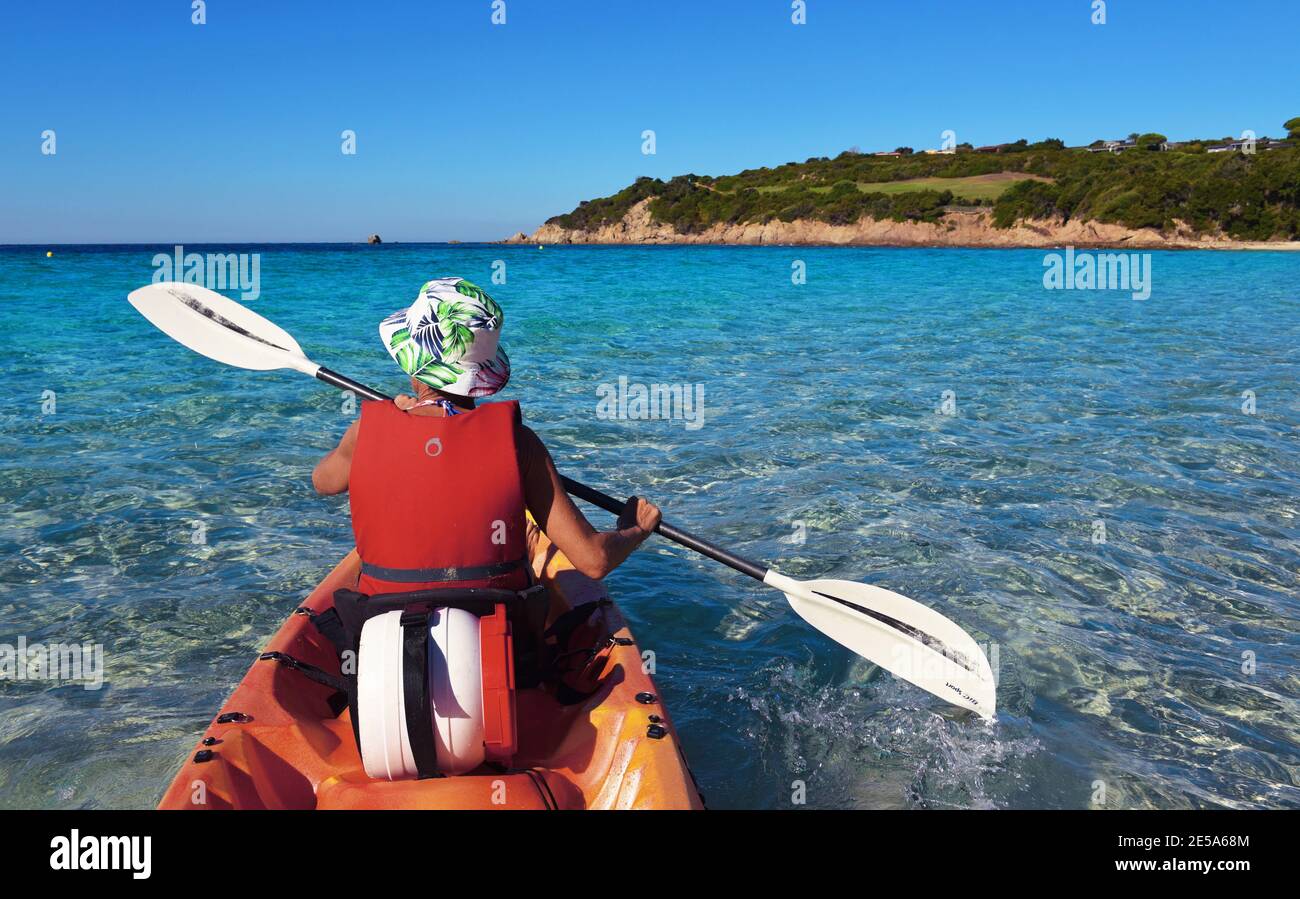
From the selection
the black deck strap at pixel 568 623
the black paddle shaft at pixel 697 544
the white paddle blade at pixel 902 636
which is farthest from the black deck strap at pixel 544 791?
the white paddle blade at pixel 902 636

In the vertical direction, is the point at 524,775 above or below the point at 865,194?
below

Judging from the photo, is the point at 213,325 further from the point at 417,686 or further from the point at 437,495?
the point at 417,686

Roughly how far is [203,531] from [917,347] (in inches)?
559

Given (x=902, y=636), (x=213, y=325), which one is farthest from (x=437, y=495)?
(x=213, y=325)

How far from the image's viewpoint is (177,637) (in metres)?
5.50

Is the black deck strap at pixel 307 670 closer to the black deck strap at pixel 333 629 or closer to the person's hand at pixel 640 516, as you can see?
the black deck strap at pixel 333 629

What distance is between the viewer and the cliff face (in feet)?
208

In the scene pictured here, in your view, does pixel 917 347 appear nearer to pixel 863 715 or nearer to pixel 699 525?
pixel 699 525

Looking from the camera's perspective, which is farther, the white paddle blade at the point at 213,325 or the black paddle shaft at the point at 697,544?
the white paddle blade at the point at 213,325

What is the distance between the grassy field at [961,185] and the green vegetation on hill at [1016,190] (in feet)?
0.64

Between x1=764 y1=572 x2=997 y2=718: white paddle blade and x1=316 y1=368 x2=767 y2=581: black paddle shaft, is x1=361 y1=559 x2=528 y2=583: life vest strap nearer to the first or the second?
x1=316 y1=368 x2=767 y2=581: black paddle shaft

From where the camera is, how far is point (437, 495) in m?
2.92

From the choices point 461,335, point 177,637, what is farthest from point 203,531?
point 461,335

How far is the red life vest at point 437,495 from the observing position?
2.92 metres
